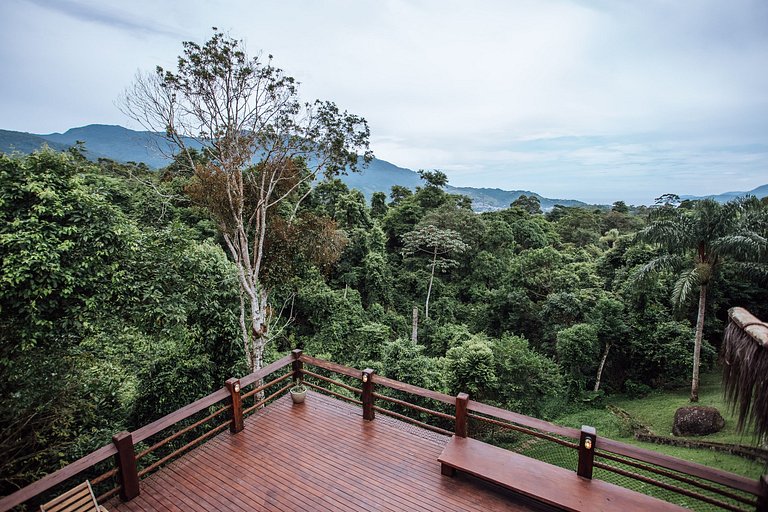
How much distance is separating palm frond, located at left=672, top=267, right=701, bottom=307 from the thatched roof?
868 centimetres

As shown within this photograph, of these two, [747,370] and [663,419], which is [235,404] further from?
[663,419]

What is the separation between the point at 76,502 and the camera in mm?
3010

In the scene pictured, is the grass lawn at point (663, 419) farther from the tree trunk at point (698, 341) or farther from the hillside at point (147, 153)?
the hillside at point (147, 153)

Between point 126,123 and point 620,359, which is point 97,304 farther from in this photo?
point 620,359

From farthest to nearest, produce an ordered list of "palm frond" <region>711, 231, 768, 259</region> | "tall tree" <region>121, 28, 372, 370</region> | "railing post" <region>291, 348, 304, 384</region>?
1. "palm frond" <region>711, 231, 768, 259</region>
2. "tall tree" <region>121, 28, 372, 370</region>
3. "railing post" <region>291, 348, 304, 384</region>

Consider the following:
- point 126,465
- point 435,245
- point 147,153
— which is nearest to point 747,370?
point 126,465

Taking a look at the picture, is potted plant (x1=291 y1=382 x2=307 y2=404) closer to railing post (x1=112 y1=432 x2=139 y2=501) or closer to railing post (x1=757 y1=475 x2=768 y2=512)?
railing post (x1=112 y1=432 x2=139 y2=501)

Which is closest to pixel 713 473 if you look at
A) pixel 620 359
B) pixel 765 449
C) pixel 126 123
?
pixel 765 449

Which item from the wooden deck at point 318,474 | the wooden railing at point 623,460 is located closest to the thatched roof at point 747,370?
the wooden railing at point 623,460

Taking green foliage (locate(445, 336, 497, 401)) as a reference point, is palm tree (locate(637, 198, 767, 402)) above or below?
above

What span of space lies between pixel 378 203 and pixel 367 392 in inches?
982

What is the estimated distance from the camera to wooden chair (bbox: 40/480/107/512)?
2.88 metres

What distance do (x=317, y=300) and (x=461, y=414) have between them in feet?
37.6

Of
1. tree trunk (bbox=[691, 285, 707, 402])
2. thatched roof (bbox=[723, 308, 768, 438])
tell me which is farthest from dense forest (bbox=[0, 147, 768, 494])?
thatched roof (bbox=[723, 308, 768, 438])
